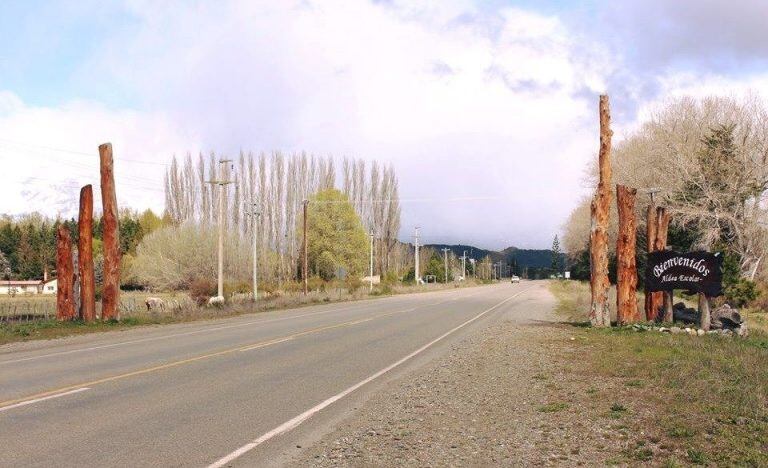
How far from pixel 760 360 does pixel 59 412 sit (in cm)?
1215

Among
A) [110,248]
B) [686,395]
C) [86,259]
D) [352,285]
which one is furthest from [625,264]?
[352,285]

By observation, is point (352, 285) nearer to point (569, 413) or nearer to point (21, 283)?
point (569, 413)

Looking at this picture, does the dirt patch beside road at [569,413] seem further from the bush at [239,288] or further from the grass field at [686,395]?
the bush at [239,288]

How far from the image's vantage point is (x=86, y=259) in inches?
1022

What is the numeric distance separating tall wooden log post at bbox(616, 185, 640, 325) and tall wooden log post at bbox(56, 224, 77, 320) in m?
20.3

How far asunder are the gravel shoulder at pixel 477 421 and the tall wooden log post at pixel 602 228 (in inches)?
336

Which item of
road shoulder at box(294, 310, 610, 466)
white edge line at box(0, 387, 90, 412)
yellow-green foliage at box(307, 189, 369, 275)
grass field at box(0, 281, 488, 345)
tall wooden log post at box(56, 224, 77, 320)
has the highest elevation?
yellow-green foliage at box(307, 189, 369, 275)

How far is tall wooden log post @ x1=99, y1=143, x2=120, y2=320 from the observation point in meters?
26.3

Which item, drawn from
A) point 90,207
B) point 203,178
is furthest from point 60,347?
point 203,178

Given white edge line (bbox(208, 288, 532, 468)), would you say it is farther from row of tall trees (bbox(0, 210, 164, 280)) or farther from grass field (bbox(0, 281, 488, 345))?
row of tall trees (bbox(0, 210, 164, 280))

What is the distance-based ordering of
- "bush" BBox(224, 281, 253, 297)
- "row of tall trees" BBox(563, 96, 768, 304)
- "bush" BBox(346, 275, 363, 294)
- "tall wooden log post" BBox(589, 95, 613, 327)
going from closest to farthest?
"tall wooden log post" BBox(589, 95, 613, 327) < "row of tall trees" BBox(563, 96, 768, 304) < "bush" BBox(224, 281, 253, 297) < "bush" BBox(346, 275, 363, 294)

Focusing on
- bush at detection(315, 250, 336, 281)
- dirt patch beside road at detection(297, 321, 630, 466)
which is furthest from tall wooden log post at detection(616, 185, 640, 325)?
bush at detection(315, 250, 336, 281)

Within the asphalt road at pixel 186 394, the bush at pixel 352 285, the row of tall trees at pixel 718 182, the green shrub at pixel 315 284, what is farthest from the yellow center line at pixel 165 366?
the green shrub at pixel 315 284

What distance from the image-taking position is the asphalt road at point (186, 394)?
22.2ft
